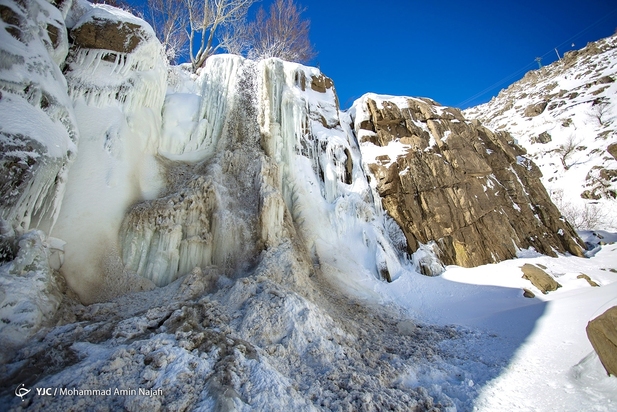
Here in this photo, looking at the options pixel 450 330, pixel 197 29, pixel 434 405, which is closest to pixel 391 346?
pixel 434 405

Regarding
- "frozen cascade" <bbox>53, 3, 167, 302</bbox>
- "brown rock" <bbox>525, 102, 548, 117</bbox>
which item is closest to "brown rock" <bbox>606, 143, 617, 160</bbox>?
"brown rock" <bbox>525, 102, 548, 117</bbox>

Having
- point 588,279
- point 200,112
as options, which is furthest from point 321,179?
point 588,279

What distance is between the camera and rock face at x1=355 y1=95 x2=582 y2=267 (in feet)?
36.9

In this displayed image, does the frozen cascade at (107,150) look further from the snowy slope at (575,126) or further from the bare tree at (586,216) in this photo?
the snowy slope at (575,126)

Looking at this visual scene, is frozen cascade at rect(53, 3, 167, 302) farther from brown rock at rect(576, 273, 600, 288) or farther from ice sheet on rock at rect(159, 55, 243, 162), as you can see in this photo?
brown rock at rect(576, 273, 600, 288)

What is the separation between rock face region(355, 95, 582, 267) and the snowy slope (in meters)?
12.1

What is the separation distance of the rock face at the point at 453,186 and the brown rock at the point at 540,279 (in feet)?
5.65

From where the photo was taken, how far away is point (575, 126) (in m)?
31.3

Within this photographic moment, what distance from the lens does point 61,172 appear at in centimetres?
475

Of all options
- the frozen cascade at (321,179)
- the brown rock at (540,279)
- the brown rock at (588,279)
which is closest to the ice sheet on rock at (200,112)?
the frozen cascade at (321,179)

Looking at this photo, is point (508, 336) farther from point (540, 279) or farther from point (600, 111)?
point (600, 111)

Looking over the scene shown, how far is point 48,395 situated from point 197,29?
17.4 meters

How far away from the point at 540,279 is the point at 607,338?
7264mm

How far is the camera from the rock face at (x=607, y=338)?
292 cm
